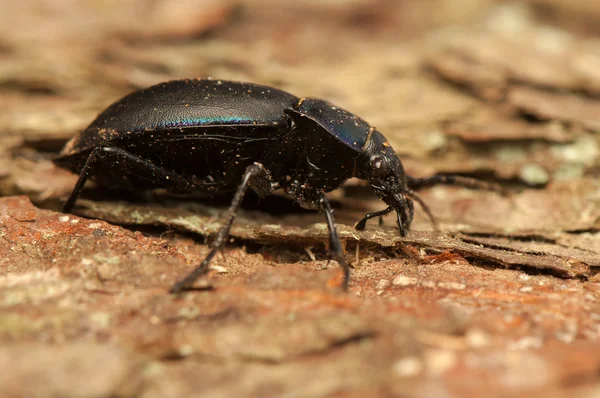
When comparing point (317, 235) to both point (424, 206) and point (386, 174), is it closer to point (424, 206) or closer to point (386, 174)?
point (386, 174)

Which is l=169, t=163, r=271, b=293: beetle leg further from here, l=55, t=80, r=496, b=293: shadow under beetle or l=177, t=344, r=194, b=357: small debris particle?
l=177, t=344, r=194, b=357: small debris particle

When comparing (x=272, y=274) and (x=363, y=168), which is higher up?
(x=363, y=168)

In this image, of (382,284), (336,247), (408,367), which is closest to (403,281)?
(382,284)

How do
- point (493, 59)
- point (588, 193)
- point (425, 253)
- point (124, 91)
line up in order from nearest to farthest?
point (425, 253), point (588, 193), point (124, 91), point (493, 59)

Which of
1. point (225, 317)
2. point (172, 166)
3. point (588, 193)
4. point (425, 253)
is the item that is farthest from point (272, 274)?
point (588, 193)

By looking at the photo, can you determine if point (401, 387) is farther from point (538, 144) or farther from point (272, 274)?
point (538, 144)

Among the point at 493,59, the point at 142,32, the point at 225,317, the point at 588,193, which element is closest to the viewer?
the point at 225,317
